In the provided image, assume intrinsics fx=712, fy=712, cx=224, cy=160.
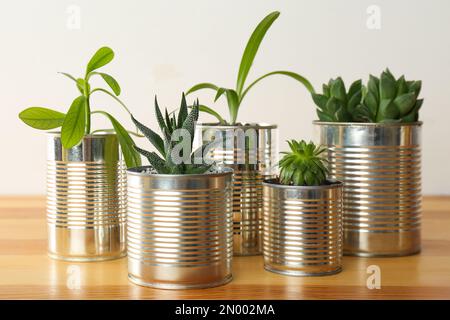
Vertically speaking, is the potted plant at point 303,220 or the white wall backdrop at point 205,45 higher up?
the white wall backdrop at point 205,45

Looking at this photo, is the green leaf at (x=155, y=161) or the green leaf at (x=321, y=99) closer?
the green leaf at (x=155, y=161)

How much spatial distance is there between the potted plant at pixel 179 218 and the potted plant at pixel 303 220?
8 cm

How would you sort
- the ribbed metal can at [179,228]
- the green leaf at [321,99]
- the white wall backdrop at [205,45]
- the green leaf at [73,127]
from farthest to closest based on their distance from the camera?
the white wall backdrop at [205,45] → the green leaf at [321,99] → the green leaf at [73,127] → the ribbed metal can at [179,228]

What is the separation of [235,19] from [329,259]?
2.94 ft

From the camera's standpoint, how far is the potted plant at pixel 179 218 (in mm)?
887

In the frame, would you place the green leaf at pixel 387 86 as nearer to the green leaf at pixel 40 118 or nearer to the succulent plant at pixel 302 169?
the succulent plant at pixel 302 169

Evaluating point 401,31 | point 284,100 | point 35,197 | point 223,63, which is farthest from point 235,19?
point 35,197

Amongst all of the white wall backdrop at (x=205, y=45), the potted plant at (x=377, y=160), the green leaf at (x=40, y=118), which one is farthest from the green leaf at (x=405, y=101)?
the white wall backdrop at (x=205, y=45)

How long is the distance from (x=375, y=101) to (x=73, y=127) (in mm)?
455

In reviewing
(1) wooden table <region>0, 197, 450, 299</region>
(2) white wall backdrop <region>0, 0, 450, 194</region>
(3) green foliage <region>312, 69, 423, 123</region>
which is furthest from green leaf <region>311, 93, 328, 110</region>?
(2) white wall backdrop <region>0, 0, 450, 194</region>

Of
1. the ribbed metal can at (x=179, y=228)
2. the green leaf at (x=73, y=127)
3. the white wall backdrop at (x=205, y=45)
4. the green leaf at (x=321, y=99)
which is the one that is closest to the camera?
the ribbed metal can at (x=179, y=228)

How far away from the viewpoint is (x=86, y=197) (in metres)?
1.05

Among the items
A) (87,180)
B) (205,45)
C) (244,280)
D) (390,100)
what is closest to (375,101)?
(390,100)

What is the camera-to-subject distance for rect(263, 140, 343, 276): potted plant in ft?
3.16
